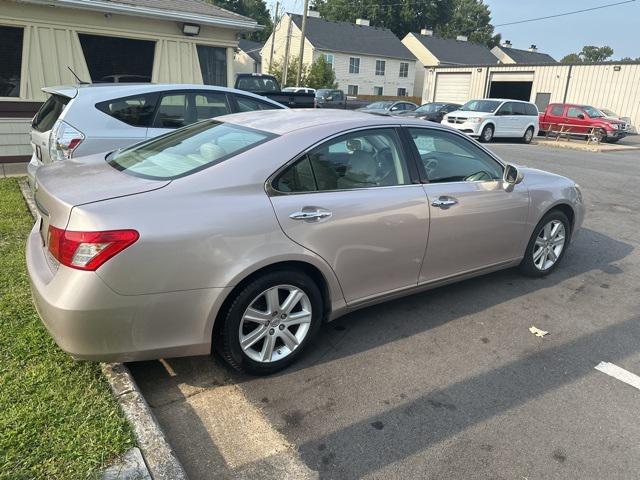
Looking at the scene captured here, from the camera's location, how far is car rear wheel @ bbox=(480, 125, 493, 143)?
20.1 m

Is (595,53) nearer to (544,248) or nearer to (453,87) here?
(453,87)

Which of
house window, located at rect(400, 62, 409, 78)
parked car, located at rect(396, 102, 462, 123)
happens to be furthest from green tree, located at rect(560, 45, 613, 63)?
parked car, located at rect(396, 102, 462, 123)

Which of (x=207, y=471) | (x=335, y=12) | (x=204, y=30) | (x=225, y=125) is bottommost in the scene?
(x=207, y=471)

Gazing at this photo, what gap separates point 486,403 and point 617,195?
27.5ft

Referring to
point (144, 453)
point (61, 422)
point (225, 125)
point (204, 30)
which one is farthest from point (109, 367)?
point (204, 30)

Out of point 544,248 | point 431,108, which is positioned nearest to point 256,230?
point 544,248

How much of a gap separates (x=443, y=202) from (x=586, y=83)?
31.6 metres

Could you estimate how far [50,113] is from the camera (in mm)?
6129

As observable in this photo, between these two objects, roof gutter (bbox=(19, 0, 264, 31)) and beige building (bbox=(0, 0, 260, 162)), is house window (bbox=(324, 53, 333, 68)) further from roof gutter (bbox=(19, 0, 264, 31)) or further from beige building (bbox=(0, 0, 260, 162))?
roof gutter (bbox=(19, 0, 264, 31))

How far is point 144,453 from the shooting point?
93.6 inches

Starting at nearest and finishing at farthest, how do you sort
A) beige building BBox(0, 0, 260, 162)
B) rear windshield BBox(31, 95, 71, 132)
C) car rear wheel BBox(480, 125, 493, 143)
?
rear windshield BBox(31, 95, 71, 132)
beige building BBox(0, 0, 260, 162)
car rear wheel BBox(480, 125, 493, 143)

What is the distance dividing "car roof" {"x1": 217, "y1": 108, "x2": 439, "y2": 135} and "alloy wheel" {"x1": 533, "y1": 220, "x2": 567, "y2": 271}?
187 centimetres

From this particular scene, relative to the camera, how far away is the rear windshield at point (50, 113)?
5912mm

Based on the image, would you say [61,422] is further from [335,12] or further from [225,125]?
[335,12]
